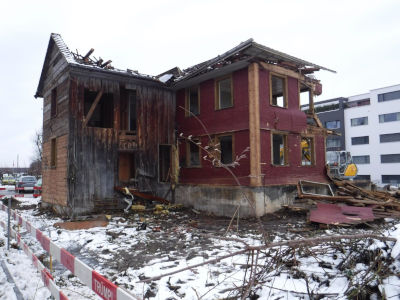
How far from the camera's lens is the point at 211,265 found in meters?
6.04

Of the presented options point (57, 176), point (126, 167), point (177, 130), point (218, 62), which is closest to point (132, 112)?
point (177, 130)

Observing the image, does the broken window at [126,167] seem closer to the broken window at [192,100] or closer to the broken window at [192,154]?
the broken window at [192,154]

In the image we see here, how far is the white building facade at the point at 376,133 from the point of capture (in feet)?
142

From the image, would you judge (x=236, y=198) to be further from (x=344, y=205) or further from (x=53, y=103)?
(x=53, y=103)

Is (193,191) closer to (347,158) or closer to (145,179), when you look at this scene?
(145,179)

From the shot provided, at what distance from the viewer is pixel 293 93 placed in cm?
1440

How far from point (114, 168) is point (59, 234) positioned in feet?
15.7

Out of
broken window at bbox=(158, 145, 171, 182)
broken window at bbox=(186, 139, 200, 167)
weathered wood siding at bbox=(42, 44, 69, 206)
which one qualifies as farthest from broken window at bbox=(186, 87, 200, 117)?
weathered wood siding at bbox=(42, 44, 69, 206)

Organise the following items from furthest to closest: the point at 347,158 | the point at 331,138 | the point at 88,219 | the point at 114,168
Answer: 1. the point at 331,138
2. the point at 347,158
3. the point at 114,168
4. the point at 88,219

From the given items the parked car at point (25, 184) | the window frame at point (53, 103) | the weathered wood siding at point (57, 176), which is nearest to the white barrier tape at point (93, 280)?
the weathered wood siding at point (57, 176)

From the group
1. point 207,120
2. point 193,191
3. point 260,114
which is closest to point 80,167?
point 193,191

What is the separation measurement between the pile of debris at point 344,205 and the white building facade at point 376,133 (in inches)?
1274

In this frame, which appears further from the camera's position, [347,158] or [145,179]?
[347,158]

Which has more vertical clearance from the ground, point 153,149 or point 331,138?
point 331,138
